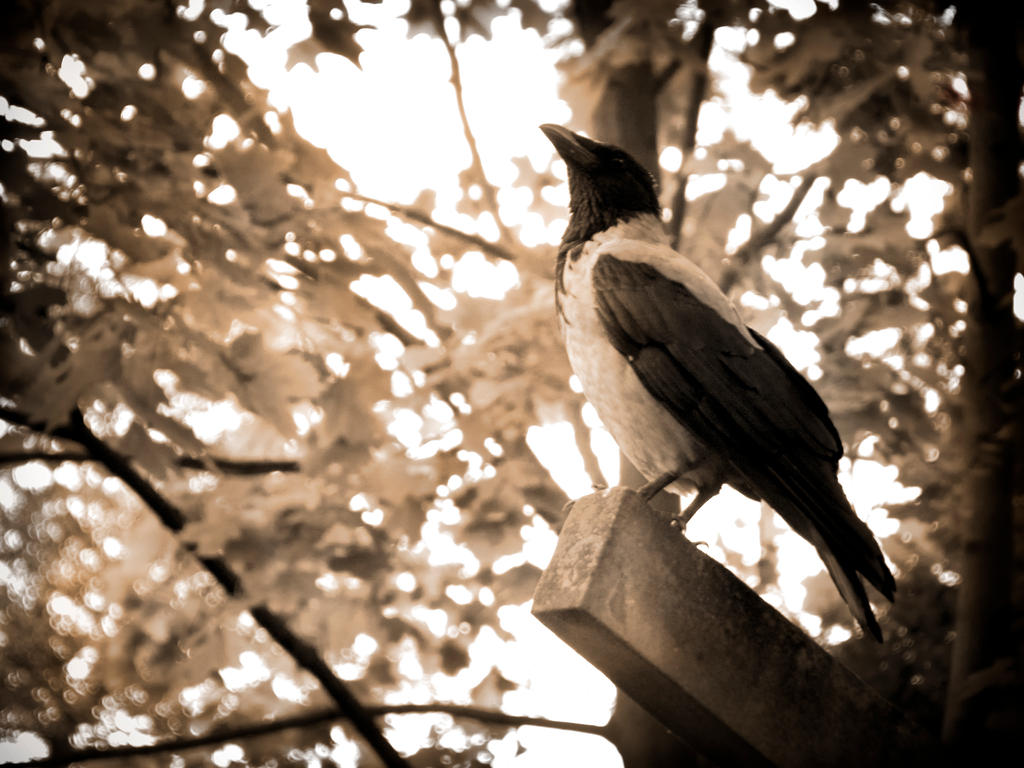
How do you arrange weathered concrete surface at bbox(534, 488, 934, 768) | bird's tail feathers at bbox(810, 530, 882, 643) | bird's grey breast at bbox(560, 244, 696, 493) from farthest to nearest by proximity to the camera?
bird's grey breast at bbox(560, 244, 696, 493), bird's tail feathers at bbox(810, 530, 882, 643), weathered concrete surface at bbox(534, 488, 934, 768)

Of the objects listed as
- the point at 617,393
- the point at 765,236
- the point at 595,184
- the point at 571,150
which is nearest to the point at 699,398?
the point at 617,393

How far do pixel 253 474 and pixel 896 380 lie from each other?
2.89m

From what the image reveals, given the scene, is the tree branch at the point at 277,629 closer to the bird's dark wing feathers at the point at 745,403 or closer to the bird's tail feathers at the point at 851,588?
the bird's dark wing feathers at the point at 745,403

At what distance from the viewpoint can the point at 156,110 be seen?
3.32 meters

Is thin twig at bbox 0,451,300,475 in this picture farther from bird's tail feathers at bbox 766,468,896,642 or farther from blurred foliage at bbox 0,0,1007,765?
A: bird's tail feathers at bbox 766,468,896,642

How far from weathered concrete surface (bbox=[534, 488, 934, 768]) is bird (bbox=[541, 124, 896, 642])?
0.21m

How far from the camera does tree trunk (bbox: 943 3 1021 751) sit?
3.16 metres

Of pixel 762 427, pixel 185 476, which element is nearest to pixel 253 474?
pixel 185 476

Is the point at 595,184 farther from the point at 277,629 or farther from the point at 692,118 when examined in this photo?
the point at 277,629

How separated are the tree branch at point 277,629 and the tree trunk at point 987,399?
2.03 metres

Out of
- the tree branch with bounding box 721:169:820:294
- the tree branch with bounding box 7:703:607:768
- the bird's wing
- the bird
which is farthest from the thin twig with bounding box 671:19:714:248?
the tree branch with bounding box 7:703:607:768

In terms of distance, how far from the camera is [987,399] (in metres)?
3.35

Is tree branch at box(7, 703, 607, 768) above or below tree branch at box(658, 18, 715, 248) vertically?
below

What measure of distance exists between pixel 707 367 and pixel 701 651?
0.87 m
